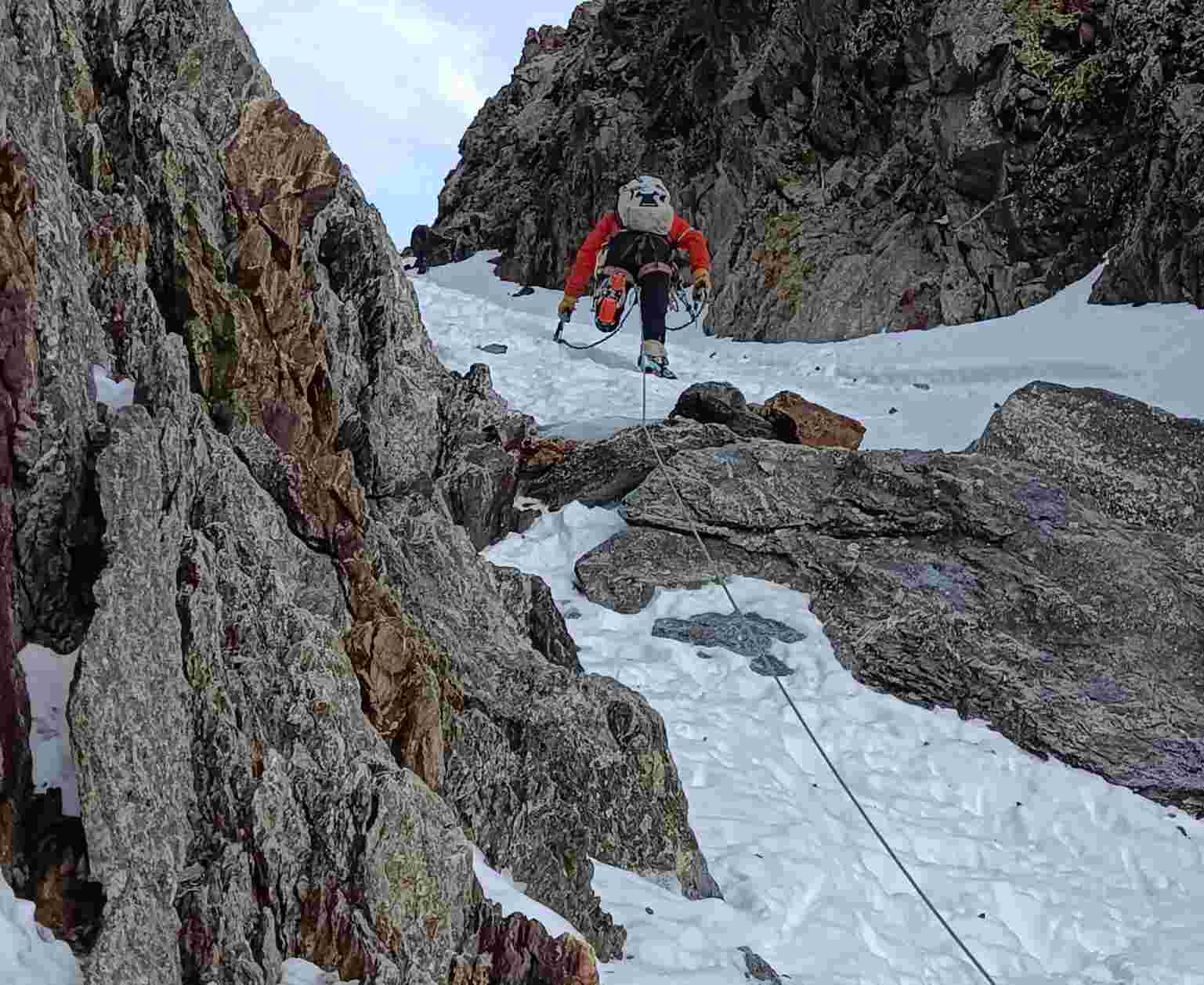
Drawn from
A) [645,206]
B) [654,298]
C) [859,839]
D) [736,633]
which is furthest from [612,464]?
[859,839]

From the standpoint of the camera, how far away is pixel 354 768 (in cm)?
399

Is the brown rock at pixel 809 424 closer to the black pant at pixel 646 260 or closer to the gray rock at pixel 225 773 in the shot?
the black pant at pixel 646 260

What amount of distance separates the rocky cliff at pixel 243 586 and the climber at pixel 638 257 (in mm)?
6183

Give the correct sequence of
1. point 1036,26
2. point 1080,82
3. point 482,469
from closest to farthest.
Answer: point 482,469, point 1080,82, point 1036,26

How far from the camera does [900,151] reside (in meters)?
23.6

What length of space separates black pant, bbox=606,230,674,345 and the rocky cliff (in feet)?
21.3

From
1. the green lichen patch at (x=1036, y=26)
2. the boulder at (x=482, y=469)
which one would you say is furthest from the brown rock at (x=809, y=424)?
the green lichen patch at (x=1036, y=26)

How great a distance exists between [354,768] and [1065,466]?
9773 millimetres

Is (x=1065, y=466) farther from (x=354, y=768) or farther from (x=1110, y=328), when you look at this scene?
(x=354, y=768)

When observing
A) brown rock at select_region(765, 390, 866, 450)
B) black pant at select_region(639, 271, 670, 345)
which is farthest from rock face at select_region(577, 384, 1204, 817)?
black pant at select_region(639, 271, 670, 345)

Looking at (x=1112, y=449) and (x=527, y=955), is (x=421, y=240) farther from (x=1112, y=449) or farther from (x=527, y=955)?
(x=527, y=955)

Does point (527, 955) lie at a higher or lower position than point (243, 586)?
lower

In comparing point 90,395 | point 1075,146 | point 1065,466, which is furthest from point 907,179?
point 90,395

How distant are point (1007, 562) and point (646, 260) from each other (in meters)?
5.89
